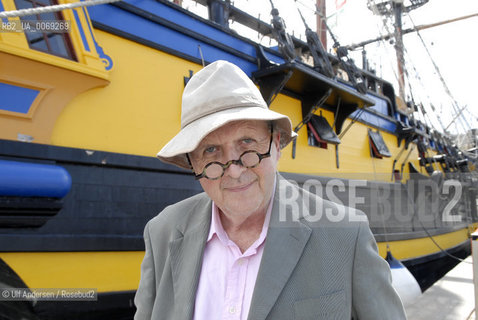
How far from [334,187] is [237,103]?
14.3 feet

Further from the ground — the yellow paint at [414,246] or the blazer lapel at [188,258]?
the blazer lapel at [188,258]

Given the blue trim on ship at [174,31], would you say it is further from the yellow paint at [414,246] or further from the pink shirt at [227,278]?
the yellow paint at [414,246]

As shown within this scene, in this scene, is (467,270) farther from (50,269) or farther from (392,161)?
(50,269)

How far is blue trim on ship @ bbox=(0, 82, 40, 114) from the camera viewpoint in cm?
222

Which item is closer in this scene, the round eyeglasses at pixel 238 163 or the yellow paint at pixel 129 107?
Answer: the round eyeglasses at pixel 238 163

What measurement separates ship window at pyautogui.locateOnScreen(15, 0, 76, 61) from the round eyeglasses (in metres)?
2.02

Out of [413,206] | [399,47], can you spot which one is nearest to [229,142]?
[413,206]

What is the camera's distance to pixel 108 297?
2584mm

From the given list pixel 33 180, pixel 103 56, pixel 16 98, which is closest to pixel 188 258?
pixel 33 180

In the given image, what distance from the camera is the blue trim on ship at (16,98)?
7.30 feet

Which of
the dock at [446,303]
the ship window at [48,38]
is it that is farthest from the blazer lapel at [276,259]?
the dock at [446,303]

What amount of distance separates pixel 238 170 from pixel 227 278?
0.33m

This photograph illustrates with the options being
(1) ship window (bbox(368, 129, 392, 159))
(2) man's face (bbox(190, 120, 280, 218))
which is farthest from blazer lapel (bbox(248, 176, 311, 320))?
(1) ship window (bbox(368, 129, 392, 159))

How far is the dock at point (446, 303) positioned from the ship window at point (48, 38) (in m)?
3.49
